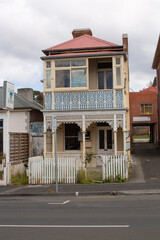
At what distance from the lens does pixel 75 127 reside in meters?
20.0

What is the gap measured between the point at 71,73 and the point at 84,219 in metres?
11.3

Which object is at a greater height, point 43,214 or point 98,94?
point 98,94

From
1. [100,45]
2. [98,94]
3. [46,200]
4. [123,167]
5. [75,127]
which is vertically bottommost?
[46,200]

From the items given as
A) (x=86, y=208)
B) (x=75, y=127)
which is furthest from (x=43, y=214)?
(x=75, y=127)

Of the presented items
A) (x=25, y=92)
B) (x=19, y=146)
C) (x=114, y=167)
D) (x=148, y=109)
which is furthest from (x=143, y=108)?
(x=114, y=167)

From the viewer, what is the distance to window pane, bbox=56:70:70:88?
59.3 feet

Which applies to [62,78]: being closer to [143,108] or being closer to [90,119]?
[90,119]

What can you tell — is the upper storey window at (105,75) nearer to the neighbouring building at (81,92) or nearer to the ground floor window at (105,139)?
the neighbouring building at (81,92)

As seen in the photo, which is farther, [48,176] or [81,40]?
[81,40]

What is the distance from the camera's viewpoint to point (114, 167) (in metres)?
14.4

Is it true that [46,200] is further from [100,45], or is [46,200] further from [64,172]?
[100,45]

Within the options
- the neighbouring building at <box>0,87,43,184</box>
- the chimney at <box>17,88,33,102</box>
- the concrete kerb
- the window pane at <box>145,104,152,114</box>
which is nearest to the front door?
the neighbouring building at <box>0,87,43,184</box>

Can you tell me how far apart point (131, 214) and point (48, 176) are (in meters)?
7.23

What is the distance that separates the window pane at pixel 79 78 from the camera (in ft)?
58.5
